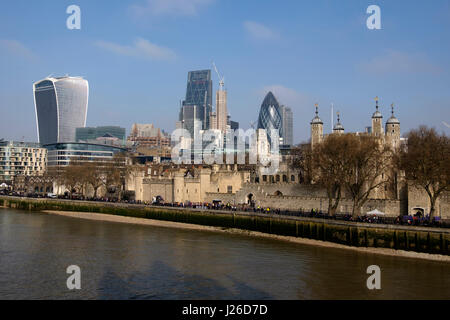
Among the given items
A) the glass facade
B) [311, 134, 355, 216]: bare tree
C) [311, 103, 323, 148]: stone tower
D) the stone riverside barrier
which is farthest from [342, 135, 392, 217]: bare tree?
the glass facade

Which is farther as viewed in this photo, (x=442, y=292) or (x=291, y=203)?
(x=291, y=203)

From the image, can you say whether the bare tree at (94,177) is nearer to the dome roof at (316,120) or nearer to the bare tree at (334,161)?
the dome roof at (316,120)

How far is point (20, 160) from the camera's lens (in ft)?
569

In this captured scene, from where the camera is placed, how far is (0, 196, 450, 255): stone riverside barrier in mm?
40000

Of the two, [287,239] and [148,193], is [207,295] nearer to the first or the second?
[287,239]

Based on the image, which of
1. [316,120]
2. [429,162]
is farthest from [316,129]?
[429,162]

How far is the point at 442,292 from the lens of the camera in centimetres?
2902

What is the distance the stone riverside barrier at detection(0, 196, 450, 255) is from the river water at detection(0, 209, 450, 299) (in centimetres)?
212

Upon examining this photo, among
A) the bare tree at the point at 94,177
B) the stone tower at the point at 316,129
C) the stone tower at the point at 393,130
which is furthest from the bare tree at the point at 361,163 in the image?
the bare tree at the point at 94,177

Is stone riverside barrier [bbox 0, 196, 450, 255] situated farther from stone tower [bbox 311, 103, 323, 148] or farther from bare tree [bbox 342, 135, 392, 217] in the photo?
stone tower [bbox 311, 103, 323, 148]

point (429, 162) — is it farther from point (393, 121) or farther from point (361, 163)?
point (393, 121)
